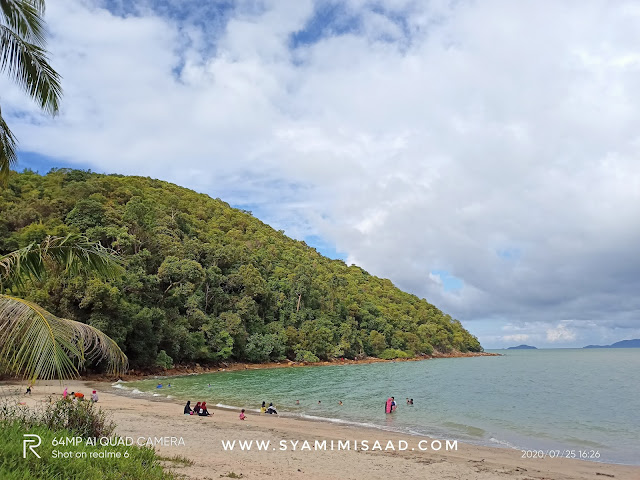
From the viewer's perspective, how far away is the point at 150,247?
4575cm

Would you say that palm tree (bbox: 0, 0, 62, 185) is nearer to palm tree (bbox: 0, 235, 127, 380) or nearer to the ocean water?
palm tree (bbox: 0, 235, 127, 380)

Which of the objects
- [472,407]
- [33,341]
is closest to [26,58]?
[33,341]

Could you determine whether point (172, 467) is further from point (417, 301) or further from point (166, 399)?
point (417, 301)

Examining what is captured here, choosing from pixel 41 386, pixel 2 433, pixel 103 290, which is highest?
pixel 103 290

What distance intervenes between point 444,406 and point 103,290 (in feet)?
83.7

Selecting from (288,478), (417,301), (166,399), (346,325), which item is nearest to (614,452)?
(288,478)

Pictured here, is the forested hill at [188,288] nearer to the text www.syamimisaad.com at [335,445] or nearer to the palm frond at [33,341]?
the text www.syamimisaad.com at [335,445]

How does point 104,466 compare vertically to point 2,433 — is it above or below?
below

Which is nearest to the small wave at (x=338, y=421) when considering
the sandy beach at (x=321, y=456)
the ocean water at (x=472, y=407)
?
the ocean water at (x=472, y=407)

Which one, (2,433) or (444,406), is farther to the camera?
(444,406)

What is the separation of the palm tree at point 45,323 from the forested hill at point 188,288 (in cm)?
1476

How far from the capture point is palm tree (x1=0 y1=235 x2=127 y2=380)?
5.21 metres

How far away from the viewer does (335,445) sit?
516 inches

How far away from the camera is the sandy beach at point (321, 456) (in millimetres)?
9773
